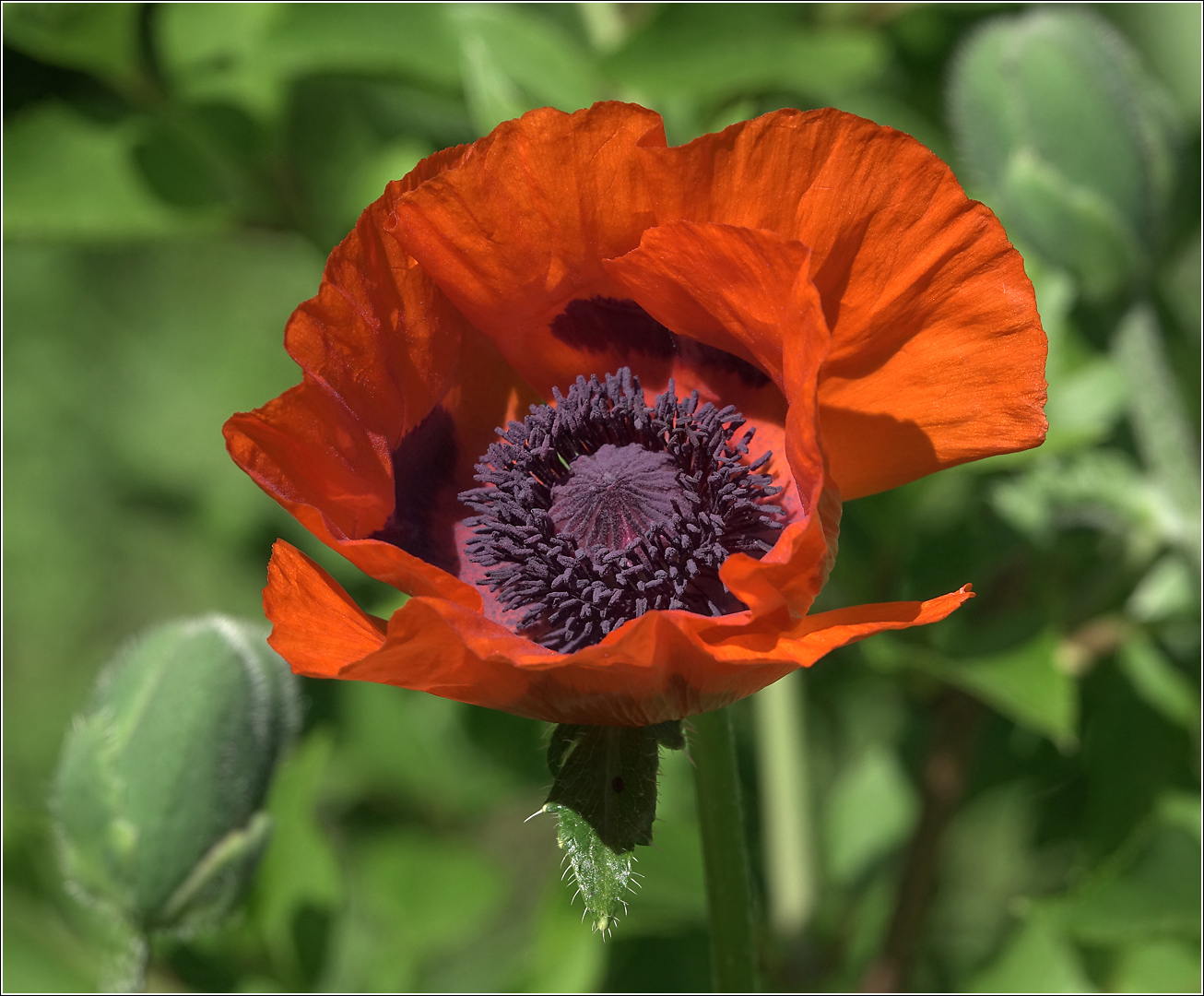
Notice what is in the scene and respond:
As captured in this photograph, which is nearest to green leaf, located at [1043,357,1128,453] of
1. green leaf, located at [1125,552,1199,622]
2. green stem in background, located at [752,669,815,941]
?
green leaf, located at [1125,552,1199,622]

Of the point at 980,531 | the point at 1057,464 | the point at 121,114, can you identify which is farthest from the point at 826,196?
the point at 121,114

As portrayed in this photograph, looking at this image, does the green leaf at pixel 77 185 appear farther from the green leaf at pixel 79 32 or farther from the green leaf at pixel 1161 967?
the green leaf at pixel 1161 967

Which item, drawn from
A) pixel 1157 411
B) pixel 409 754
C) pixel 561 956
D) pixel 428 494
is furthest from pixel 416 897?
pixel 1157 411

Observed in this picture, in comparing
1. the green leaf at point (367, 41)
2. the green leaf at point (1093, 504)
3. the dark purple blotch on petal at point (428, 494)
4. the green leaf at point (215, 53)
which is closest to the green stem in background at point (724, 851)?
the dark purple blotch on petal at point (428, 494)

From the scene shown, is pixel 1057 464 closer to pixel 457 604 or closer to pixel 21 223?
pixel 457 604

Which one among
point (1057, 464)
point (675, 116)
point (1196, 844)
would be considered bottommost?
point (1196, 844)

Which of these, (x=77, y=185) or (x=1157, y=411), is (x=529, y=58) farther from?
(x=1157, y=411)
